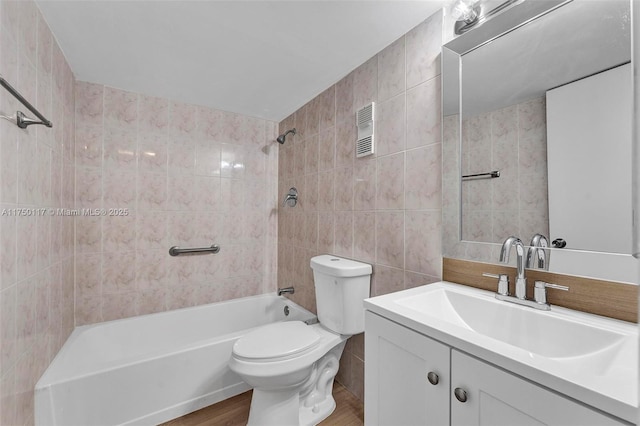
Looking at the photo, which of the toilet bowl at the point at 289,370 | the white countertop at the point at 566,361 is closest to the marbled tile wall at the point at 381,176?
the toilet bowl at the point at 289,370

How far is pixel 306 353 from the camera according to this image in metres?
1.45

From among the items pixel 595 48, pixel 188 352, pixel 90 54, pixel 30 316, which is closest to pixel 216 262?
pixel 188 352

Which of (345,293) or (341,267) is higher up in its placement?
(341,267)

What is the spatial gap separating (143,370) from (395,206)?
166 centimetres

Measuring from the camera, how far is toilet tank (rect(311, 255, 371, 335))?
1.59 m

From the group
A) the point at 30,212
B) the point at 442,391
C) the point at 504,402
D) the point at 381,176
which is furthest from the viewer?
the point at 381,176

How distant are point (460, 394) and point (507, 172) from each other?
802mm

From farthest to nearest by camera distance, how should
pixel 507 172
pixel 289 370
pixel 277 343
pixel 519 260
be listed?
pixel 277 343 → pixel 289 370 → pixel 507 172 → pixel 519 260

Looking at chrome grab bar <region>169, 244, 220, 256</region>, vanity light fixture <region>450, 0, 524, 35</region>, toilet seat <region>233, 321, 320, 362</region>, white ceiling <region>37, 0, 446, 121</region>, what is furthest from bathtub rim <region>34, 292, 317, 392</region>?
vanity light fixture <region>450, 0, 524, 35</region>

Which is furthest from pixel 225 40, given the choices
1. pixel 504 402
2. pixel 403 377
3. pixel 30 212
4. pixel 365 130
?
pixel 504 402

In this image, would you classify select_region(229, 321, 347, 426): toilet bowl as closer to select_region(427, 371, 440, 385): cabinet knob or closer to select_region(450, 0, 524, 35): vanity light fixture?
select_region(427, 371, 440, 385): cabinet knob

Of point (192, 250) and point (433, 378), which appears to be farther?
point (192, 250)

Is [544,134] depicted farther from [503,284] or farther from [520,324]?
[520,324]

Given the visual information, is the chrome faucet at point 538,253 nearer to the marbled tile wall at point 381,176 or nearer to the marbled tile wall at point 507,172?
the marbled tile wall at point 507,172
